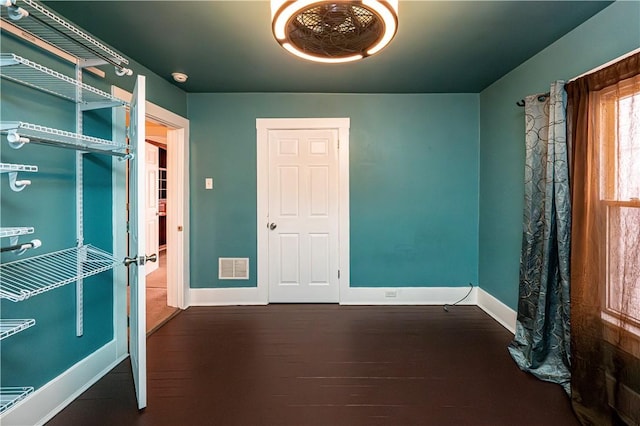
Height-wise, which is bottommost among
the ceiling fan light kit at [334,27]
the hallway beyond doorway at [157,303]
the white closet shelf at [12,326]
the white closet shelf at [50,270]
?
the hallway beyond doorway at [157,303]

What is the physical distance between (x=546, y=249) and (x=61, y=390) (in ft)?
10.5

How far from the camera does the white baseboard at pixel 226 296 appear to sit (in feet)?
11.0

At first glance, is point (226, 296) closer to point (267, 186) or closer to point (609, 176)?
point (267, 186)

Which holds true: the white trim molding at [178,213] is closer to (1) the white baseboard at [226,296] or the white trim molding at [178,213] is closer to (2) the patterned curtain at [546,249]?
(1) the white baseboard at [226,296]

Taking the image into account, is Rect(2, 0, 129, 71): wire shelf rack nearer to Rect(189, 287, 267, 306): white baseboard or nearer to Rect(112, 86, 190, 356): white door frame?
Rect(112, 86, 190, 356): white door frame

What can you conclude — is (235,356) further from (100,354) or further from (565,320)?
(565,320)

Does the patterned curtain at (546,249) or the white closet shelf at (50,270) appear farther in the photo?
the patterned curtain at (546,249)

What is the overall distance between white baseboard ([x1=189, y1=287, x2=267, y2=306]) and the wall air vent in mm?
137

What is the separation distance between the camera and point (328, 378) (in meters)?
2.04

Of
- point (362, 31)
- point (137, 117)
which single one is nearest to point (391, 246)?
point (362, 31)

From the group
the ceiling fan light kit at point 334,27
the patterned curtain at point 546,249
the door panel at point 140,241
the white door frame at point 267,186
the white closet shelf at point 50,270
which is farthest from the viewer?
the white door frame at point 267,186

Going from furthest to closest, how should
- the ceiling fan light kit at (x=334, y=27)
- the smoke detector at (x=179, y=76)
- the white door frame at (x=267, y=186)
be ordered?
the white door frame at (x=267, y=186) → the smoke detector at (x=179, y=76) → the ceiling fan light kit at (x=334, y=27)

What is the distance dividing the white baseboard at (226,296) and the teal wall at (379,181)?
0.26ft

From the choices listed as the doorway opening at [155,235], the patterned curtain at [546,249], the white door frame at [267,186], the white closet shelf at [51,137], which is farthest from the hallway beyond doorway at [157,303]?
the patterned curtain at [546,249]
